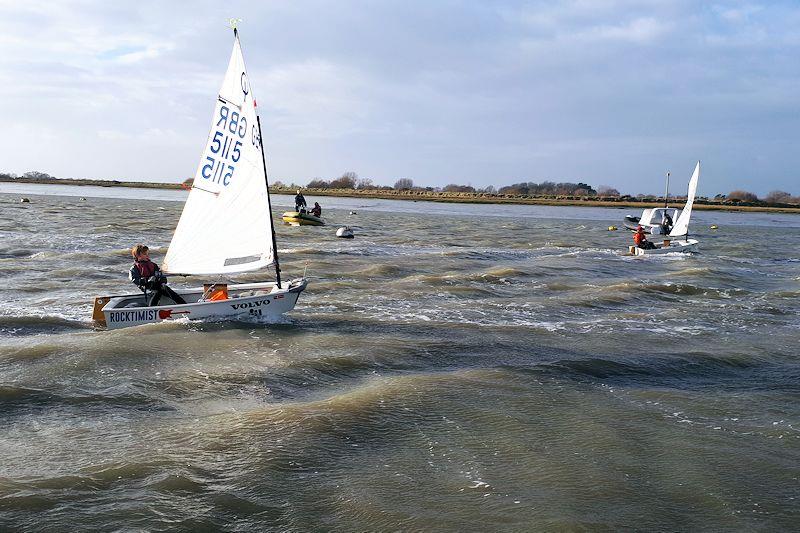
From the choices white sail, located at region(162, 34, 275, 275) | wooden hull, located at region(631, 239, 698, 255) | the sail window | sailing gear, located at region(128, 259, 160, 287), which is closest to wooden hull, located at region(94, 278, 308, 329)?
sailing gear, located at region(128, 259, 160, 287)

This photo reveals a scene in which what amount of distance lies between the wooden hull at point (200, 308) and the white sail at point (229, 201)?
33.4 inches

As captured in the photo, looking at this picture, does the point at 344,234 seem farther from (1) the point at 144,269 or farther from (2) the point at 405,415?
(2) the point at 405,415

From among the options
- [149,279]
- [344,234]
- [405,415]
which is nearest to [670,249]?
[344,234]

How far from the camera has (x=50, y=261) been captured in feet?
82.3

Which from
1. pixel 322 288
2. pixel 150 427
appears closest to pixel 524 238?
pixel 322 288

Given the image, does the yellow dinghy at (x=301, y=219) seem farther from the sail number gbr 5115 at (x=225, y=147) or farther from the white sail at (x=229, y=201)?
the sail number gbr 5115 at (x=225, y=147)

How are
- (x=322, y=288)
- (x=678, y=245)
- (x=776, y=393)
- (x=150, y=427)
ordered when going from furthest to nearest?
1. (x=678, y=245)
2. (x=322, y=288)
3. (x=776, y=393)
4. (x=150, y=427)

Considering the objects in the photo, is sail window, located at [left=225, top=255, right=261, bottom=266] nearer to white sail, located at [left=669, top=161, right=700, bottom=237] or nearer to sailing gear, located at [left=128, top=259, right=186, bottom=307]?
sailing gear, located at [left=128, top=259, right=186, bottom=307]

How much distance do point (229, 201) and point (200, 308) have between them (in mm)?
2552

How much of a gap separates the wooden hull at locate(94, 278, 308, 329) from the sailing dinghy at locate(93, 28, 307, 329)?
0.02m

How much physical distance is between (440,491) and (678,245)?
1247 inches

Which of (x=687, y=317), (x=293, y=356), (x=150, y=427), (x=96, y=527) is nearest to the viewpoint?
(x=96, y=527)

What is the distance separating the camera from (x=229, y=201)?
50.9ft

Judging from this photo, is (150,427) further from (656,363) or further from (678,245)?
(678,245)
